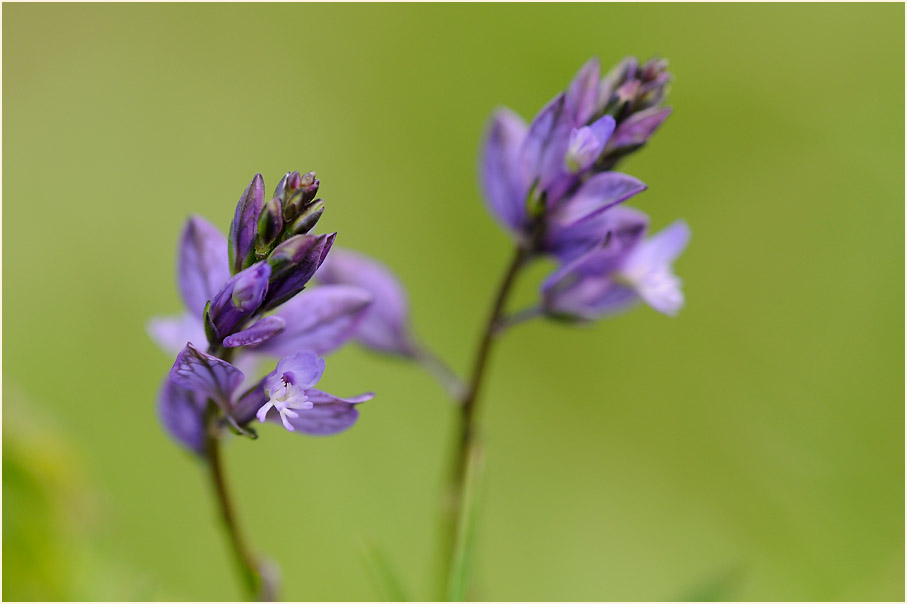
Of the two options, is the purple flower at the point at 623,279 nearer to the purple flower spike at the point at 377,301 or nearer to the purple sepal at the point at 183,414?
the purple flower spike at the point at 377,301

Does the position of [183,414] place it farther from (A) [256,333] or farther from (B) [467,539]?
(B) [467,539]

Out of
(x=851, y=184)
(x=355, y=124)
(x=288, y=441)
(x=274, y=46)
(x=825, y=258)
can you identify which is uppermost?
(x=274, y=46)

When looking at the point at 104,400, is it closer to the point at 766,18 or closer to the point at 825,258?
the point at 825,258

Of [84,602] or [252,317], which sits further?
[84,602]

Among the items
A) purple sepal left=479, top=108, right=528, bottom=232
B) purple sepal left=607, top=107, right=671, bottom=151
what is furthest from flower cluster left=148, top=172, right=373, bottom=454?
purple sepal left=607, top=107, right=671, bottom=151

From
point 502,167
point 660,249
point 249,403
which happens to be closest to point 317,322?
point 249,403

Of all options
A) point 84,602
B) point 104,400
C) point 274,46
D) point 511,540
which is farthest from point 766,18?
point 84,602
